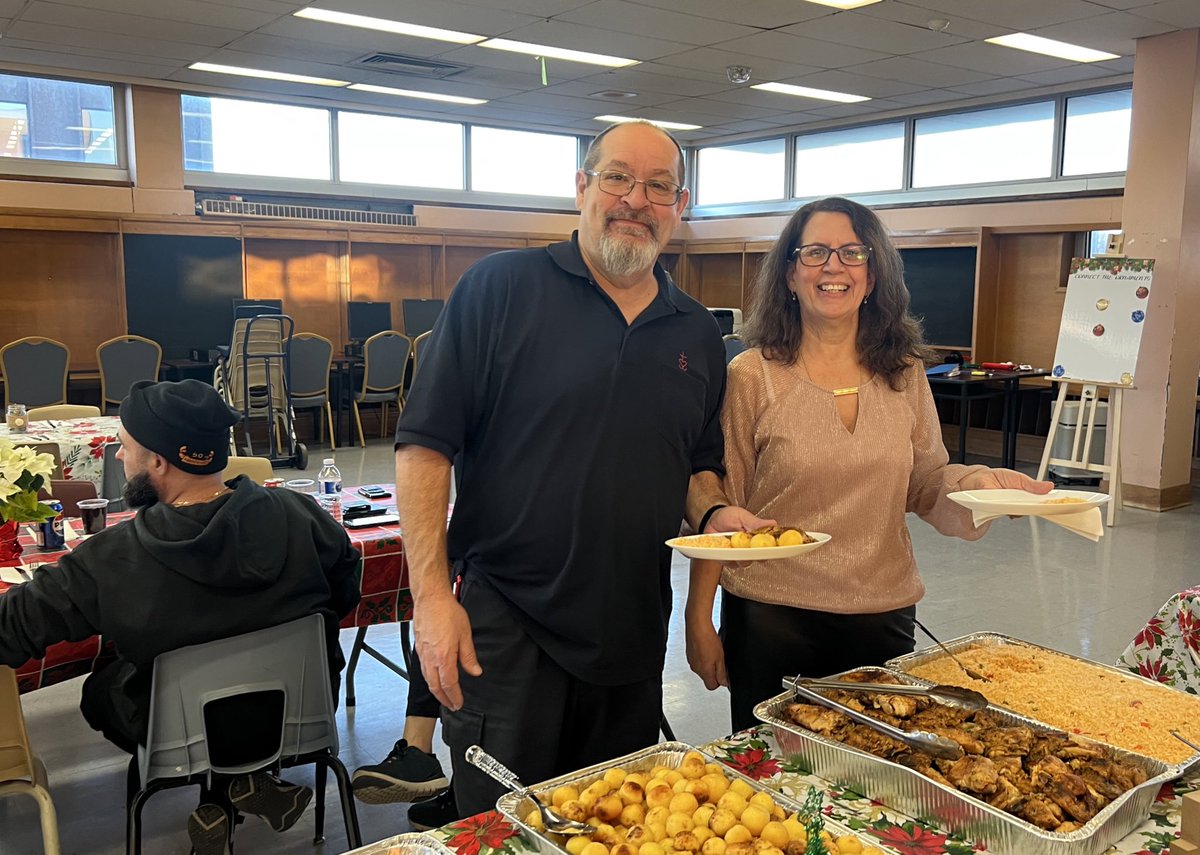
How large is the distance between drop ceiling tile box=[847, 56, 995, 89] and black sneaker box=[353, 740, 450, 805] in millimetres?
6868

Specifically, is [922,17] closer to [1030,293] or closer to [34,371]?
[1030,293]

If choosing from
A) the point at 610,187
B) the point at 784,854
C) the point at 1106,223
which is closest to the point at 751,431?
the point at 610,187

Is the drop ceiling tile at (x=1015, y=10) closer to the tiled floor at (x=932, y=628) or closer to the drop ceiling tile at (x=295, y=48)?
the tiled floor at (x=932, y=628)

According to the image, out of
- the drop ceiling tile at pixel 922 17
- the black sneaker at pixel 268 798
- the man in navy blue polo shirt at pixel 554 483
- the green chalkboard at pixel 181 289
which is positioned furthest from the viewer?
the green chalkboard at pixel 181 289

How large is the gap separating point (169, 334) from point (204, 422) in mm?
7943

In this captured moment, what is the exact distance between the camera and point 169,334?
944cm

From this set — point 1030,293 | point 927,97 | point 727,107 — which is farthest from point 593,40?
point 1030,293

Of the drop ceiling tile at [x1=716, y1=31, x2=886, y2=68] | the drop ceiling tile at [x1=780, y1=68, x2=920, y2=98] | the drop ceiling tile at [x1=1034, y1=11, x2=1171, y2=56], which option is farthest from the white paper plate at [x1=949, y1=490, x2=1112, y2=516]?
the drop ceiling tile at [x1=780, y1=68, x2=920, y2=98]

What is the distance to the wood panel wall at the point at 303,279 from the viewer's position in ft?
32.7

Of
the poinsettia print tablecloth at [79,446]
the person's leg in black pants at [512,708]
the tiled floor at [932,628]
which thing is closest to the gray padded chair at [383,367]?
the tiled floor at [932,628]

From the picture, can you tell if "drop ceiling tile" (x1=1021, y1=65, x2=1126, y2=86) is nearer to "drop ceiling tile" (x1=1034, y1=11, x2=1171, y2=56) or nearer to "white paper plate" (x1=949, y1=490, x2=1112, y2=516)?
"drop ceiling tile" (x1=1034, y1=11, x2=1171, y2=56)

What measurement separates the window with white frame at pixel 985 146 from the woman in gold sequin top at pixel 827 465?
317 inches

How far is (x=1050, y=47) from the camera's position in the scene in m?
7.11

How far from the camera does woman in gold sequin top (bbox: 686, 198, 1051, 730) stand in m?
1.80
